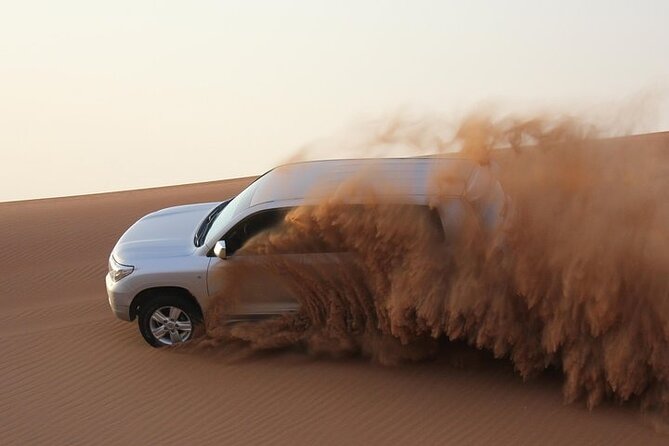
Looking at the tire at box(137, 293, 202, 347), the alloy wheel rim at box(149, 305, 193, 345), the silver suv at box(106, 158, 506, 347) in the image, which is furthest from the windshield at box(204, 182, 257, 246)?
the alloy wheel rim at box(149, 305, 193, 345)

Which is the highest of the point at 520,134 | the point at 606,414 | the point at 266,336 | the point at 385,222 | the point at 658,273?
the point at 520,134

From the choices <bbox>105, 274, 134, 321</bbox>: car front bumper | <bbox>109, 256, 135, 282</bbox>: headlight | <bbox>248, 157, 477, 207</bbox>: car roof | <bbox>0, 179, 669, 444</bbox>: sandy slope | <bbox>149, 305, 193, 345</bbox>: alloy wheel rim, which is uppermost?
<bbox>248, 157, 477, 207</bbox>: car roof

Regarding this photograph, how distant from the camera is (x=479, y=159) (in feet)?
27.2

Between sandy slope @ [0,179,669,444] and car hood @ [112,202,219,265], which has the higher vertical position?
car hood @ [112,202,219,265]

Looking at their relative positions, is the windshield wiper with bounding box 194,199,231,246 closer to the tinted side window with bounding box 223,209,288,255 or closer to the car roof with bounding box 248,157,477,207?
the tinted side window with bounding box 223,209,288,255

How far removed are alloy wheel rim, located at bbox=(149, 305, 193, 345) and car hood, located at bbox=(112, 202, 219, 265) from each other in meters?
0.57

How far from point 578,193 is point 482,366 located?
74.2 inches

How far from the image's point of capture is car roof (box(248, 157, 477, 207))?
306 inches

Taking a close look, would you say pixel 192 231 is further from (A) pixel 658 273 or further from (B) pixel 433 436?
(A) pixel 658 273

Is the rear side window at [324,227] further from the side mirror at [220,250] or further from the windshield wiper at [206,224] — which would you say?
the windshield wiper at [206,224]

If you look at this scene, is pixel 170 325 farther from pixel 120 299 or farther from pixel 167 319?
pixel 120 299

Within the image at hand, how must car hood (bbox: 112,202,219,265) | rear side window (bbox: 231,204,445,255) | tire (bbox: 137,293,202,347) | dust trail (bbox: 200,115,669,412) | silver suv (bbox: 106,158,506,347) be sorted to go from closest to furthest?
dust trail (bbox: 200,115,669,412), rear side window (bbox: 231,204,445,255), silver suv (bbox: 106,158,506,347), tire (bbox: 137,293,202,347), car hood (bbox: 112,202,219,265)

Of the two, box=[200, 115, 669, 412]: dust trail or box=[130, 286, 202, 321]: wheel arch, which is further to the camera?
box=[130, 286, 202, 321]: wheel arch

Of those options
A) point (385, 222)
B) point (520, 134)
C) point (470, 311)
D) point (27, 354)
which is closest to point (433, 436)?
point (470, 311)
